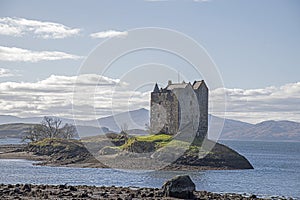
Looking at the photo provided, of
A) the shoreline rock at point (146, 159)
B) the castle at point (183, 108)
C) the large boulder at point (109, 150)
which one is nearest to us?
the shoreline rock at point (146, 159)

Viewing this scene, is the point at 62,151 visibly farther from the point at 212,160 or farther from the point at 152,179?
the point at 152,179

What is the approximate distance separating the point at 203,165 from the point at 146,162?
8.94m

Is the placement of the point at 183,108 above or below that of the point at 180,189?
above

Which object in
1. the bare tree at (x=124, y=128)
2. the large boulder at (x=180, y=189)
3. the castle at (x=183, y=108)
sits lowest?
the large boulder at (x=180, y=189)

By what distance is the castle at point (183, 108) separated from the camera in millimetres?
103125

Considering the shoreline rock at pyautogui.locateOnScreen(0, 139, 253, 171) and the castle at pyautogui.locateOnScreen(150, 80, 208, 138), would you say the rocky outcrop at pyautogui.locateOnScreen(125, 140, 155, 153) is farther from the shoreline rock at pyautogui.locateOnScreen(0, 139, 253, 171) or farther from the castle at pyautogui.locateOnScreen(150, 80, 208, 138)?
the castle at pyautogui.locateOnScreen(150, 80, 208, 138)

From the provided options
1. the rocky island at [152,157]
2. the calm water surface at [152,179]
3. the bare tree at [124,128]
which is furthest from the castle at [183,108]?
the calm water surface at [152,179]

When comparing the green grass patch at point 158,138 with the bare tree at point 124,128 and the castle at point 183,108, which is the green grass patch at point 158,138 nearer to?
the castle at point 183,108

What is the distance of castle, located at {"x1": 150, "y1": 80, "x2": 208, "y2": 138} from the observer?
103m

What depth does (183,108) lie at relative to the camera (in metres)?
104

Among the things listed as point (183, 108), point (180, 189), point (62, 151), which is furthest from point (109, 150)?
point (180, 189)

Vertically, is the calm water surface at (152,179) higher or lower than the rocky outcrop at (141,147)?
lower

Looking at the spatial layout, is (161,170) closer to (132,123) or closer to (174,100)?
(174,100)

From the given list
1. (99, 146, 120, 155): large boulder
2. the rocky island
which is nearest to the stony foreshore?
the rocky island
